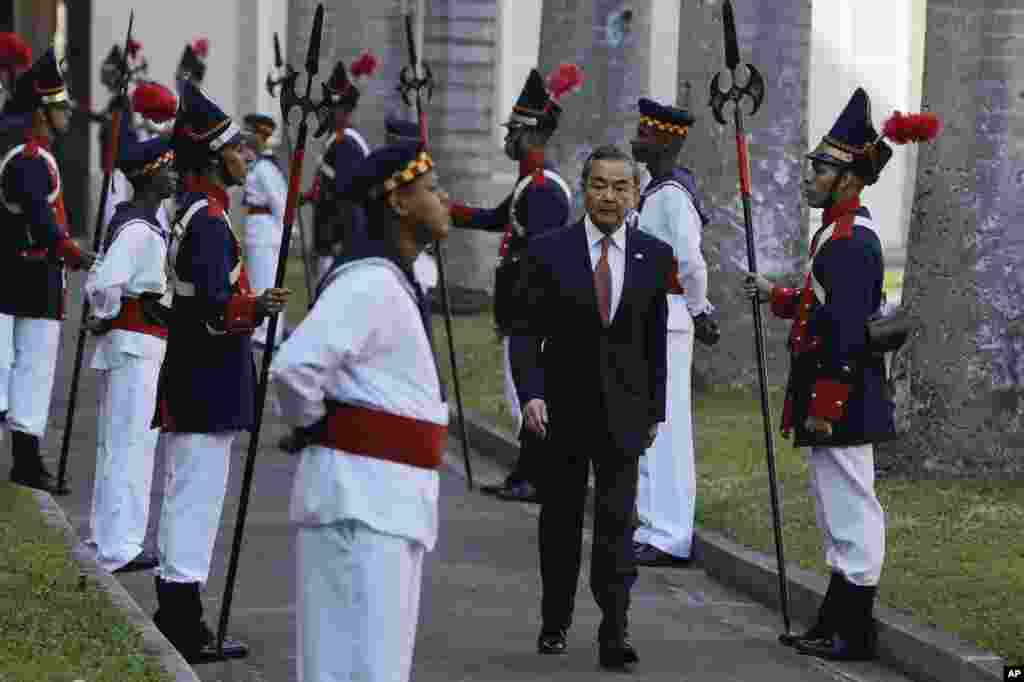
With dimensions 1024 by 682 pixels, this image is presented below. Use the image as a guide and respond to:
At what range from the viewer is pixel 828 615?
33.0 feet

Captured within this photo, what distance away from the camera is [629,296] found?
976 centimetres

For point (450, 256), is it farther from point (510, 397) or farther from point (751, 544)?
point (751, 544)

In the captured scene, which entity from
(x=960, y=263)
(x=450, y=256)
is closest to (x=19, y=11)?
(x=450, y=256)

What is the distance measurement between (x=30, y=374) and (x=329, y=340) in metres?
7.45

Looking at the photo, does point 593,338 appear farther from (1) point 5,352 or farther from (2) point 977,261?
(1) point 5,352

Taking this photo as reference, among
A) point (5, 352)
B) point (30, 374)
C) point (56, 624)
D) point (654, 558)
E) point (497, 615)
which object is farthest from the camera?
point (5, 352)

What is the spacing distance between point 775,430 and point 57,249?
5.00m

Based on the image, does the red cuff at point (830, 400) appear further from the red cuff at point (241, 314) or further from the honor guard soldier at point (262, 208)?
the honor guard soldier at point (262, 208)

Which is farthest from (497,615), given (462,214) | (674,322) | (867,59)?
(867,59)

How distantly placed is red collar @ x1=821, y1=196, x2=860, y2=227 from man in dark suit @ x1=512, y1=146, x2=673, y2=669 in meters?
0.67

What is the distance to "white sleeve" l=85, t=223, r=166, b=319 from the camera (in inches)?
430

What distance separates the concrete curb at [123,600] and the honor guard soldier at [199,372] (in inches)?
8.1

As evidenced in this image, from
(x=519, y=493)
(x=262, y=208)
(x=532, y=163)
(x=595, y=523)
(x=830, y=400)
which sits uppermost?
(x=532, y=163)

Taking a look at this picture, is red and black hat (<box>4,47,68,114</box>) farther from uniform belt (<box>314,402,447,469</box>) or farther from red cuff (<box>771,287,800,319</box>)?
uniform belt (<box>314,402,447,469</box>)
